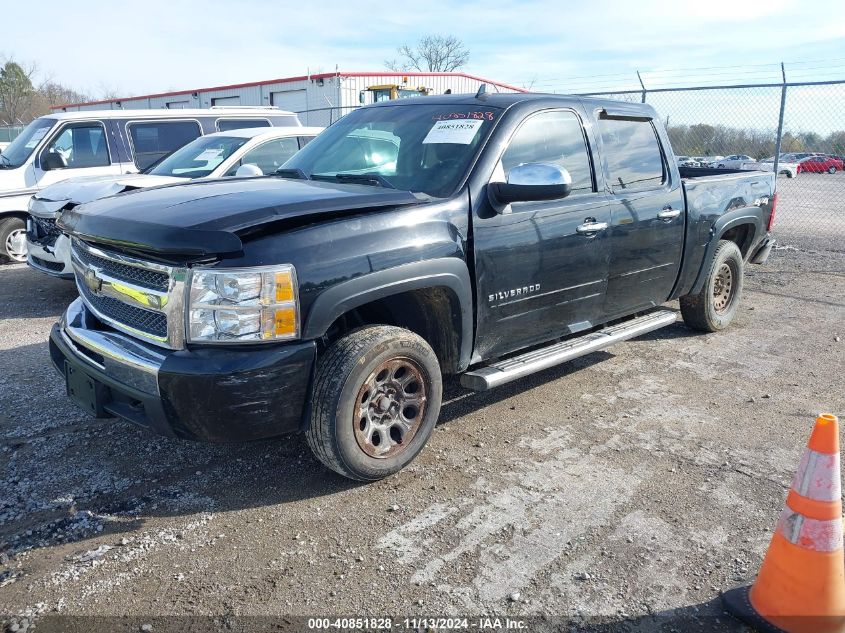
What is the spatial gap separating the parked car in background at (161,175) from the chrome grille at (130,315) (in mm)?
2923

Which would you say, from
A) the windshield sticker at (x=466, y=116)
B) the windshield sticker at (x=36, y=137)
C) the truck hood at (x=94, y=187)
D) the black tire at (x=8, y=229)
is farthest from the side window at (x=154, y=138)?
the windshield sticker at (x=466, y=116)

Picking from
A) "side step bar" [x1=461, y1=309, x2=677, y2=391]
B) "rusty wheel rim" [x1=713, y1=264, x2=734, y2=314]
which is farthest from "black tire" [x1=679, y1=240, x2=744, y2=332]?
"side step bar" [x1=461, y1=309, x2=677, y2=391]

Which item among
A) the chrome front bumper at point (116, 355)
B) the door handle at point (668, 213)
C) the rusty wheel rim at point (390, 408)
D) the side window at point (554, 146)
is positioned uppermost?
the side window at point (554, 146)

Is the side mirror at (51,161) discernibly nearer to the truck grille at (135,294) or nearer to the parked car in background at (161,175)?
the parked car in background at (161,175)

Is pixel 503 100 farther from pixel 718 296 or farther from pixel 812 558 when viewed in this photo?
pixel 718 296

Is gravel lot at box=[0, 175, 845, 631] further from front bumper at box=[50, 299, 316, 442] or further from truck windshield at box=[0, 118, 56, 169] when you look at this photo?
truck windshield at box=[0, 118, 56, 169]

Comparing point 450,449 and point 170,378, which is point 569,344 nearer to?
point 450,449

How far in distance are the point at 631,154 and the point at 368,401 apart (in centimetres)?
287

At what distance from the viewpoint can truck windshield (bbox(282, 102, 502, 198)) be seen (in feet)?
13.1

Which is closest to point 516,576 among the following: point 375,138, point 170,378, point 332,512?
point 332,512

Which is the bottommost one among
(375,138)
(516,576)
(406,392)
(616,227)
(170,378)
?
(516,576)

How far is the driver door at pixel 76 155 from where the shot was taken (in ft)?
29.9

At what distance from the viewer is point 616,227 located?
182 inches

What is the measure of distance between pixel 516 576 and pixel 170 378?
168 centimetres
